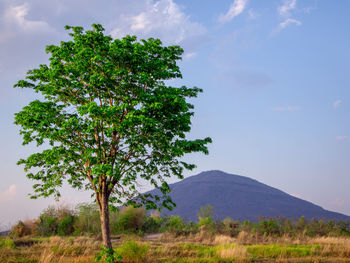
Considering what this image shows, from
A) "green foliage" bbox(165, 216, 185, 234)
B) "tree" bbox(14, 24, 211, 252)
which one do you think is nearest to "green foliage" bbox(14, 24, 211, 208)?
"tree" bbox(14, 24, 211, 252)

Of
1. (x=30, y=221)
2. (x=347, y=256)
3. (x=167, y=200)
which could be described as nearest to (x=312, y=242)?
(x=347, y=256)

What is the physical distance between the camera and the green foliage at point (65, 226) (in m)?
32.1

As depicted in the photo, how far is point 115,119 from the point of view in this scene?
14398 millimetres

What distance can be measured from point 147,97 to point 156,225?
919 inches

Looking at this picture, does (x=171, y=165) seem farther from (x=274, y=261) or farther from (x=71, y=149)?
(x=274, y=261)

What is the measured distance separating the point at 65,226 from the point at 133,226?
7069 millimetres

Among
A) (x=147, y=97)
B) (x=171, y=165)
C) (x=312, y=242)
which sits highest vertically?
(x=147, y=97)

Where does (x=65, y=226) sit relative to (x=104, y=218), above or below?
below

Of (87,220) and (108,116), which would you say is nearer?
(108,116)

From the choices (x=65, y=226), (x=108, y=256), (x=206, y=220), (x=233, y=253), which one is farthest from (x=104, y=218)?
(x=206, y=220)

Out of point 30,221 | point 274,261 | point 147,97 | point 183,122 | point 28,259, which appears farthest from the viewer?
point 30,221

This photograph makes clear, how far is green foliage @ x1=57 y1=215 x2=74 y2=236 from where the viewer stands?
32.1 m

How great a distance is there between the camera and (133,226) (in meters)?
33.0

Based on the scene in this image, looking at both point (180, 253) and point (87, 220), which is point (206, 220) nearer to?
point (87, 220)
